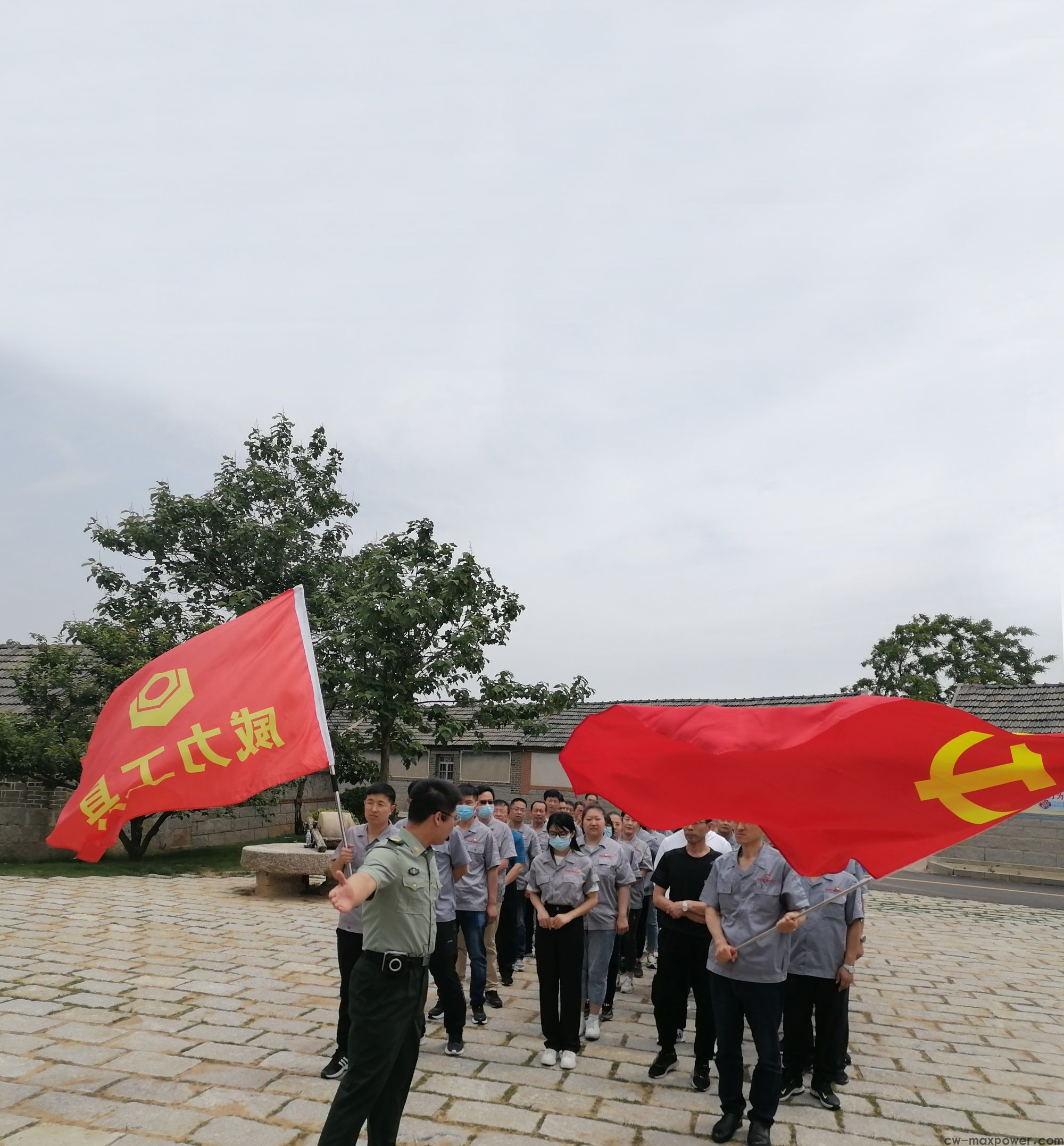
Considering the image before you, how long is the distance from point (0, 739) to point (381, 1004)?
14.0 meters

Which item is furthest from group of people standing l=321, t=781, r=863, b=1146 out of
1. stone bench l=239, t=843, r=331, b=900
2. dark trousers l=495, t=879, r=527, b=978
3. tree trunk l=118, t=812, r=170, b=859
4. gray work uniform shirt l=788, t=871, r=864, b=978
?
tree trunk l=118, t=812, r=170, b=859

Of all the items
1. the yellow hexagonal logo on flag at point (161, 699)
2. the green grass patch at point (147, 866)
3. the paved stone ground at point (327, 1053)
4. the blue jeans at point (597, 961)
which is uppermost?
the yellow hexagonal logo on flag at point (161, 699)

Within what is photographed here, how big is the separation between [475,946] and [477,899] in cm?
40

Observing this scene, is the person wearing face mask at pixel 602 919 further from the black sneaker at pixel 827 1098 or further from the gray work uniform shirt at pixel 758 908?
the black sneaker at pixel 827 1098

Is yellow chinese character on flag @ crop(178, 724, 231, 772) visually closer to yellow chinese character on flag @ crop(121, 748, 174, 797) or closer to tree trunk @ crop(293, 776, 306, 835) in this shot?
yellow chinese character on flag @ crop(121, 748, 174, 797)

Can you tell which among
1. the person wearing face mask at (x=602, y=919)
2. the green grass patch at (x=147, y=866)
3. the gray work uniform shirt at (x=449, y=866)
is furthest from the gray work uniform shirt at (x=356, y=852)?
the green grass patch at (x=147, y=866)

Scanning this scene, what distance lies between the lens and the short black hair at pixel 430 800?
14.6 ft

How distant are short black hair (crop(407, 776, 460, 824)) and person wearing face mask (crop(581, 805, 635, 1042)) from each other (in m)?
2.70

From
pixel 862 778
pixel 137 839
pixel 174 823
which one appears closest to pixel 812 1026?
pixel 862 778

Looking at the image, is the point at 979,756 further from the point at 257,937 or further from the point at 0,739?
the point at 0,739

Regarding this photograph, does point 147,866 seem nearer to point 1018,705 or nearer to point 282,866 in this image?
point 282,866

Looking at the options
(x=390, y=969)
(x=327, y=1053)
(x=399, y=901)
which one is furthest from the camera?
(x=327, y=1053)

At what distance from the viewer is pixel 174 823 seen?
19156mm

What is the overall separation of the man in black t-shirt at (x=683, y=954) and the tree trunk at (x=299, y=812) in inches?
673
